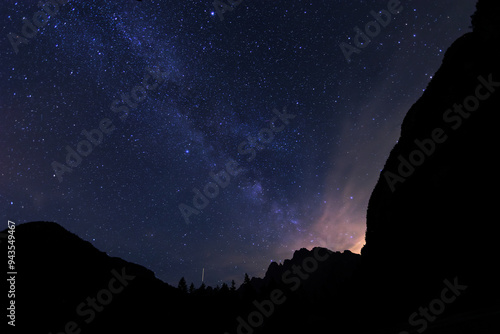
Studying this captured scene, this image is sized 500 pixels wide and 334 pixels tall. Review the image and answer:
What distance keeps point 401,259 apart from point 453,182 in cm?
1049

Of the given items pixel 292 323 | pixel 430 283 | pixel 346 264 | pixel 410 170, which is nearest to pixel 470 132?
pixel 410 170

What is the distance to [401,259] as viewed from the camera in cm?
2584

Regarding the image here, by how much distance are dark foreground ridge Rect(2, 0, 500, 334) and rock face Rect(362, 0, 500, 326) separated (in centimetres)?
10

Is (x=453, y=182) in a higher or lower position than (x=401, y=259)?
higher

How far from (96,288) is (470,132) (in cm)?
4740

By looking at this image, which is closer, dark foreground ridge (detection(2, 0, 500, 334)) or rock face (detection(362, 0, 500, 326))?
rock face (detection(362, 0, 500, 326))

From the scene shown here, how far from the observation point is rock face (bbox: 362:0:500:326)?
17125mm

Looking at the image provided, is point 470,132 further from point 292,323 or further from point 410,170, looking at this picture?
point 292,323

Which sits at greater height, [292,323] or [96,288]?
[96,288]

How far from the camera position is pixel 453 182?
2050 cm

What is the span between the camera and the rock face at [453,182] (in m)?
17.1

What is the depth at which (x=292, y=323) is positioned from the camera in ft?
112

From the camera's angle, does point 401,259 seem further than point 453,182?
Yes

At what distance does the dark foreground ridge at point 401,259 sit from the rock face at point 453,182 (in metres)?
0.10
